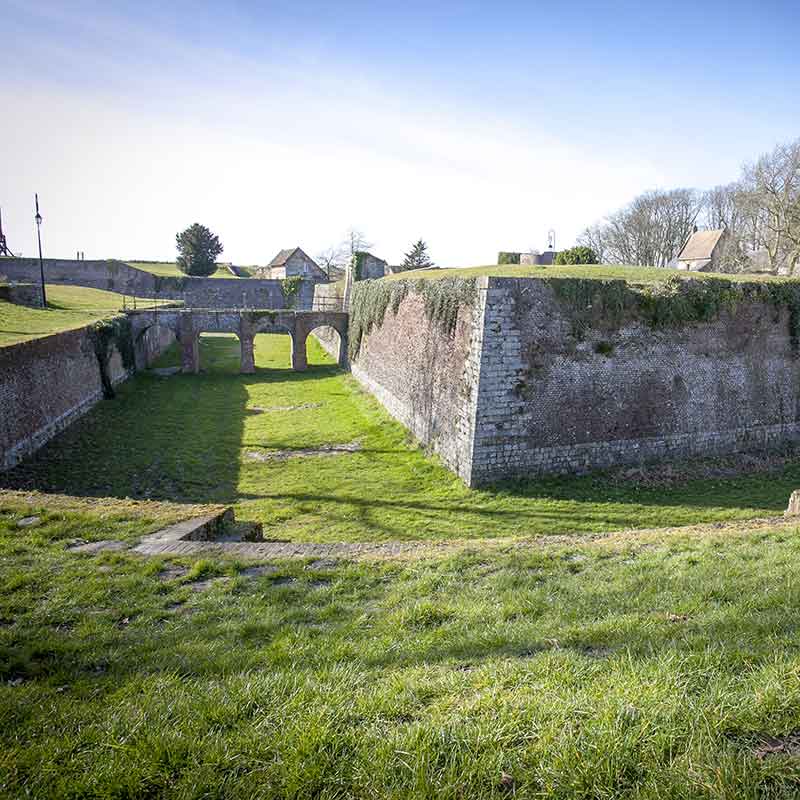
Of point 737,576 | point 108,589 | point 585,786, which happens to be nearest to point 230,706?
point 585,786

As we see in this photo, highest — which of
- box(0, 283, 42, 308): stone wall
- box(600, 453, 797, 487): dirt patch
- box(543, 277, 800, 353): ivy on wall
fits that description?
box(543, 277, 800, 353): ivy on wall

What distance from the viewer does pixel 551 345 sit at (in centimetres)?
1241

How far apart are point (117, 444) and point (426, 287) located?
9296 mm

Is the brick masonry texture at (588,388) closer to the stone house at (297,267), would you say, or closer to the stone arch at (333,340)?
the stone arch at (333,340)

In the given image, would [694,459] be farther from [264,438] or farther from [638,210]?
[638,210]

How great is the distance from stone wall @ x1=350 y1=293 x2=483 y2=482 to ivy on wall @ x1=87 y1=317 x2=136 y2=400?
953cm

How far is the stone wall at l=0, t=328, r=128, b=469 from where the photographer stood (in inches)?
476

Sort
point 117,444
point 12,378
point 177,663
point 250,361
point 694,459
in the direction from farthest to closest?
point 250,361 < point 117,444 < point 694,459 < point 12,378 < point 177,663

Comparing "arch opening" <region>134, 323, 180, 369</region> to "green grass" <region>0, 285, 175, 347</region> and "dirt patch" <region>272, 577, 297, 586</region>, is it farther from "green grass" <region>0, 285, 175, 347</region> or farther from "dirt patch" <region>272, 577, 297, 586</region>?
"dirt patch" <region>272, 577, 297, 586</region>

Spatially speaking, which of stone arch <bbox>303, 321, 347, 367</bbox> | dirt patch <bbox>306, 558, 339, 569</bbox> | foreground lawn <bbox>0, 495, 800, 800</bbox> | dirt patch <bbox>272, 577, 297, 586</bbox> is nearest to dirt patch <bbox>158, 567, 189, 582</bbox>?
foreground lawn <bbox>0, 495, 800, 800</bbox>

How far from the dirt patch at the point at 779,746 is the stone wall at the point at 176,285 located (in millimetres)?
45554

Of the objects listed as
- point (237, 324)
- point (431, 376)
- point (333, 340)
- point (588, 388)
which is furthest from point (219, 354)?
point (588, 388)

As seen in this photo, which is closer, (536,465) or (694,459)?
(536,465)

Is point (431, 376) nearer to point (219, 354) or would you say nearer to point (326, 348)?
point (326, 348)
